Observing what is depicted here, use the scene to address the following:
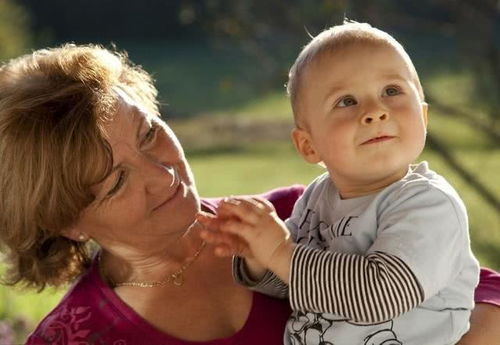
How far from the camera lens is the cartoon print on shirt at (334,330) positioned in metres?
1.84

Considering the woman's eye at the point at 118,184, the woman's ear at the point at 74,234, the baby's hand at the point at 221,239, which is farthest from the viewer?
the woman's ear at the point at 74,234

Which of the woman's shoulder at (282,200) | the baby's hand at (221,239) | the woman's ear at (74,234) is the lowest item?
the woman's shoulder at (282,200)

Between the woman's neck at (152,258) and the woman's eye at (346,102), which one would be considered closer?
the woman's eye at (346,102)

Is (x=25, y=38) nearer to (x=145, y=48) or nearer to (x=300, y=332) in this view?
(x=145, y=48)

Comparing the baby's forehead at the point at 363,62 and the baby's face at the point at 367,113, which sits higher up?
the baby's forehead at the point at 363,62

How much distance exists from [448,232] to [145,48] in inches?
465

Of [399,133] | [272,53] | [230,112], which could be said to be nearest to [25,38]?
[230,112]

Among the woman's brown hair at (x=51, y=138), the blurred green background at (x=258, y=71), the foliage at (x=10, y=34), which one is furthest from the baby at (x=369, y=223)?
the foliage at (x=10, y=34)

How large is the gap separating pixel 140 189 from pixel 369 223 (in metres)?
0.55

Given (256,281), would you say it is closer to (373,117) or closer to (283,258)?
(283,258)

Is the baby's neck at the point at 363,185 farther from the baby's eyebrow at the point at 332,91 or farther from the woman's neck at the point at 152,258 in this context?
the woman's neck at the point at 152,258

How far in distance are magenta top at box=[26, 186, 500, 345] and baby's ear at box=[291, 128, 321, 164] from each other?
0.40 meters

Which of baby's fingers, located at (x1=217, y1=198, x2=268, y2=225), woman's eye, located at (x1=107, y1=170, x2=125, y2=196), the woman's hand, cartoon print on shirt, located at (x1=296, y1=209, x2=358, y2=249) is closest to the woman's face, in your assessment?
woman's eye, located at (x1=107, y1=170, x2=125, y2=196)

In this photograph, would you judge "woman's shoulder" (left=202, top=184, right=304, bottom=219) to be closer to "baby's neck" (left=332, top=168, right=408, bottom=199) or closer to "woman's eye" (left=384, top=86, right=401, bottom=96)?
"baby's neck" (left=332, top=168, right=408, bottom=199)
